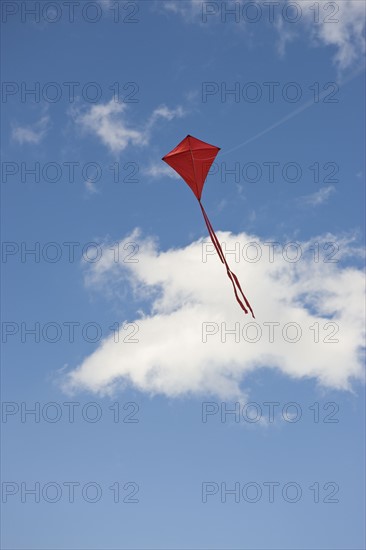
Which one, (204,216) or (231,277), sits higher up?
(204,216)

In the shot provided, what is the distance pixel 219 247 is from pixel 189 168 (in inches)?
153

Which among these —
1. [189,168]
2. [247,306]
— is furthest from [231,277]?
[189,168]

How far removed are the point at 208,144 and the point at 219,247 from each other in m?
4.50

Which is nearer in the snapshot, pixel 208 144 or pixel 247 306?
pixel 247 306

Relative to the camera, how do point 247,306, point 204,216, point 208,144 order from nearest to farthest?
point 247,306 < point 204,216 < point 208,144

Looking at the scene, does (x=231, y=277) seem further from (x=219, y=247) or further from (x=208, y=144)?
(x=208, y=144)

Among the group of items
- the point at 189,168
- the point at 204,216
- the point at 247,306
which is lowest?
the point at 247,306

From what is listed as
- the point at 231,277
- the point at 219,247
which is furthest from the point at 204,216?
the point at 231,277

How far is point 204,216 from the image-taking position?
17672mm

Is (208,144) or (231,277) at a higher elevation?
(208,144)

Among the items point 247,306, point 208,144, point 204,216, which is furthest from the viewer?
point 208,144

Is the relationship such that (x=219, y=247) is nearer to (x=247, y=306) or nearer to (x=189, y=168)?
(x=247, y=306)

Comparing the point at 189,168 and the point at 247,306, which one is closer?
the point at 247,306

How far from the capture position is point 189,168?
1936cm
